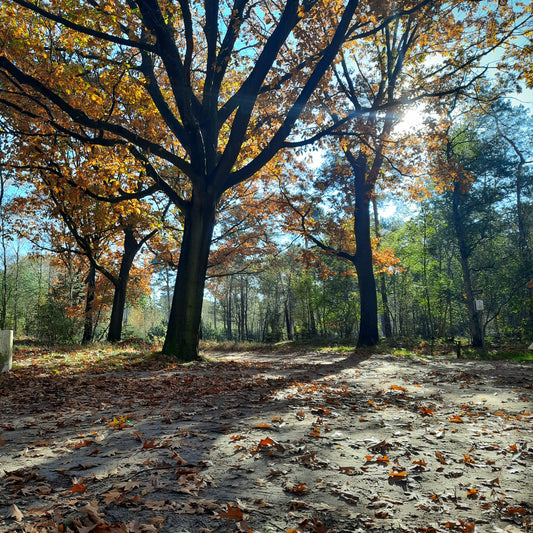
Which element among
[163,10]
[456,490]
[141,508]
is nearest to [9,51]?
[163,10]

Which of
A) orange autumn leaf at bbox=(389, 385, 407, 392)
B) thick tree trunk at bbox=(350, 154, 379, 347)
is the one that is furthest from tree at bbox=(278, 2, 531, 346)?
orange autumn leaf at bbox=(389, 385, 407, 392)

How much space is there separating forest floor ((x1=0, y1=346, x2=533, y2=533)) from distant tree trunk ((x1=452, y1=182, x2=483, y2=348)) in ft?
40.3

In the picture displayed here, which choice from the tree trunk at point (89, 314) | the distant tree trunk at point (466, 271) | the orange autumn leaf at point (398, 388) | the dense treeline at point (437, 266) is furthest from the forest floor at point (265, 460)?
the tree trunk at point (89, 314)

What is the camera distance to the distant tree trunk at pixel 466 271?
16.2 metres

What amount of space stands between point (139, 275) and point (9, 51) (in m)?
15.5

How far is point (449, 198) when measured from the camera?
A: 19.2 meters

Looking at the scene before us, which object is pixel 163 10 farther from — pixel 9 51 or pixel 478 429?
pixel 478 429

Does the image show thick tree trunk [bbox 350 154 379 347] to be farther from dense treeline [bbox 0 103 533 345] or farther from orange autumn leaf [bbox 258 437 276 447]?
orange autumn leaf [bbox 258 437 276 447]

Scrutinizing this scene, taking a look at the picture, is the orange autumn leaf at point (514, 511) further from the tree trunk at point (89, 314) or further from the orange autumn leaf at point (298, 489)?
the tree trunk at point (89, 314)

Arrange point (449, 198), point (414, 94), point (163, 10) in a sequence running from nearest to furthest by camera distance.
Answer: point (163, 10) < point (414, 94) < point (449, 198)

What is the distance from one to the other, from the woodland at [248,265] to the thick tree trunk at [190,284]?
2.3 inches

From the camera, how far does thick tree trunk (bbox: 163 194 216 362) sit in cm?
884

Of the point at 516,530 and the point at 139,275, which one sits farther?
the point at 139,275

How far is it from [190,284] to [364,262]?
8.10m
